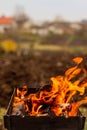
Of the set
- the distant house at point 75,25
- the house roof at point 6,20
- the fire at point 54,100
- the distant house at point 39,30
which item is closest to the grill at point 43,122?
the fire at point 54,100

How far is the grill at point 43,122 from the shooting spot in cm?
559

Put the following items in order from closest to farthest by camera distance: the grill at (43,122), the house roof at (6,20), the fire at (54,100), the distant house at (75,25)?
the grill at (43,122)
the fire at (54,100)
the house roof at (6,20)
the distant house at (75,25)

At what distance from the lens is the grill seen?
5.59 meters

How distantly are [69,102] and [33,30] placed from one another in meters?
34.4

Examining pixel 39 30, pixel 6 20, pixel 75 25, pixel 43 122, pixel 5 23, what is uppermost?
pixel 75 25

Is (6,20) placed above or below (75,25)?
below

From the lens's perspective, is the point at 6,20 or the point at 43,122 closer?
the point at 43,122

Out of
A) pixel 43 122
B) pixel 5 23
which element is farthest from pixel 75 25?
pixel 43 122

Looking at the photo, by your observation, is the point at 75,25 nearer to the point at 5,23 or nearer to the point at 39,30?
the point at 39,30

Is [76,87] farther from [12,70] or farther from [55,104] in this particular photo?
[12,70]

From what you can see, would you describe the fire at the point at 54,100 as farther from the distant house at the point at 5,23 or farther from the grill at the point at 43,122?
the distant house at the point at 5,23

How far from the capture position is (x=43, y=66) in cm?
1789

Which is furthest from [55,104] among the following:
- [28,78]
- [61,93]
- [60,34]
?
[60,34]

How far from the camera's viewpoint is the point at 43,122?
5.63m
